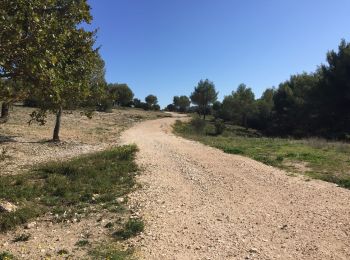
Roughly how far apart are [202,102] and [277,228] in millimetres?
81379

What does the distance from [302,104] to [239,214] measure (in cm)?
4816

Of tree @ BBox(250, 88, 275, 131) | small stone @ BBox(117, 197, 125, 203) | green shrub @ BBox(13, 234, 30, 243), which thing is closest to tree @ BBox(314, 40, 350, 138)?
tree @ BBox(250, 88, 275, 131)

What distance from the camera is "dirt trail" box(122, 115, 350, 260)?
773cm

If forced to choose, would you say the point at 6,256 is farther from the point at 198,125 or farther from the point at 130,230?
the point at 198,125

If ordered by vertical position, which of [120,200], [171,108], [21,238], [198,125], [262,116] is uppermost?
[262,116]

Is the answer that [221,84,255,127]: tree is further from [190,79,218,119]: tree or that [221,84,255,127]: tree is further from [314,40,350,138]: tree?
[314,40,350,138]: tree

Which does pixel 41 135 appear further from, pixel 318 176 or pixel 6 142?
pixel 318 176

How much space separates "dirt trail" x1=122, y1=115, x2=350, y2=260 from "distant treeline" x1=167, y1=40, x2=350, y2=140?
3303 cm

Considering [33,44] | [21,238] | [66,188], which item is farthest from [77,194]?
[33,44]

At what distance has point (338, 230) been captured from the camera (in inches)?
342

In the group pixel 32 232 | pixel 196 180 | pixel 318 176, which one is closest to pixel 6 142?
pixel 196 180

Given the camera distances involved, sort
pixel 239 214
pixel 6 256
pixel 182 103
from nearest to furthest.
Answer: pixel 6 256, pixel 239 214, pixel 182 103

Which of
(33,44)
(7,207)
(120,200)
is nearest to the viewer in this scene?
(33,44)

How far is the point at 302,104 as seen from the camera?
55.3 m
